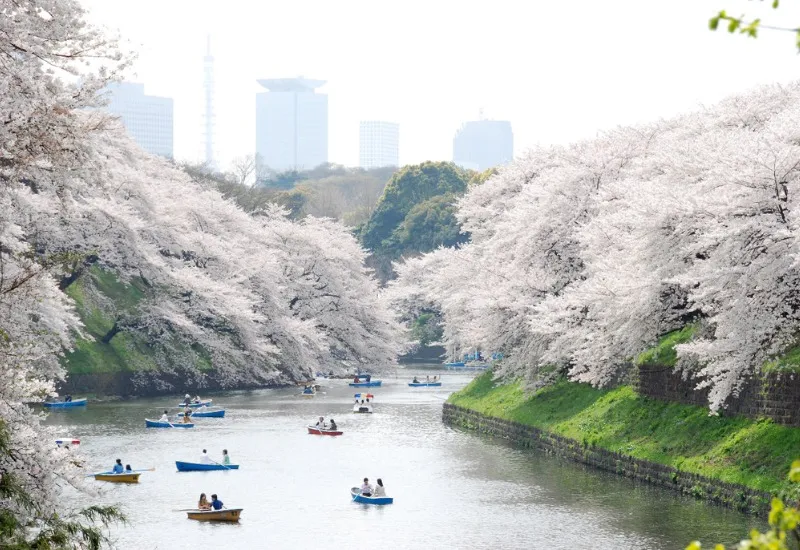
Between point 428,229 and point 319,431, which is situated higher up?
point 428,229

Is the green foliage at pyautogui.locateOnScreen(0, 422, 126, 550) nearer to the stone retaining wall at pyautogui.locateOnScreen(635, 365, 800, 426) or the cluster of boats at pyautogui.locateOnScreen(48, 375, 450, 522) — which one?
the cluster of boats at pyautogui.locateOnScreen(48, 375, 450, 522)

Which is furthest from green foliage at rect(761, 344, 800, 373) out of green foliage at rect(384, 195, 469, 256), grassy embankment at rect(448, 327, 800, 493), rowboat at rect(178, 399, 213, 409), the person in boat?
green foliage at rect(384, 195, 469, 256)

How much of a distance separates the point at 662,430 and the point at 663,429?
4cm

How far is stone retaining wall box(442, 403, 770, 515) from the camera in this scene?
27.4 meters

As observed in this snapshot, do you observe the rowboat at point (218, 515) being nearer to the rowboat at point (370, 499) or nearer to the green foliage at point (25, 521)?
the rowboat at point (370, 499)

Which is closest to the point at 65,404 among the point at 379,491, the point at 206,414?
the point at 206,414

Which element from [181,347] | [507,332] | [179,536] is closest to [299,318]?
[181,347]

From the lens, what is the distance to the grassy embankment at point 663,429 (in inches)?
1096

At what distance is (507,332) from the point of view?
154 feet

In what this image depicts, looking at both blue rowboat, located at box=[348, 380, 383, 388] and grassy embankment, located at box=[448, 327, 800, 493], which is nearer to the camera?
grassy embankment, located at box=[448, 327, 800, 493]

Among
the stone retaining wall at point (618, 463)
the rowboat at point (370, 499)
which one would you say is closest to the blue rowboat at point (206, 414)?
the stone retaining wall at point (618, 463)

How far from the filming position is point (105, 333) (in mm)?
60000

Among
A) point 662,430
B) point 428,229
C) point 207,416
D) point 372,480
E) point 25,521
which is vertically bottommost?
point 372,480

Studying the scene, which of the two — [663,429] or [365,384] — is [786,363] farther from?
[365,384]
